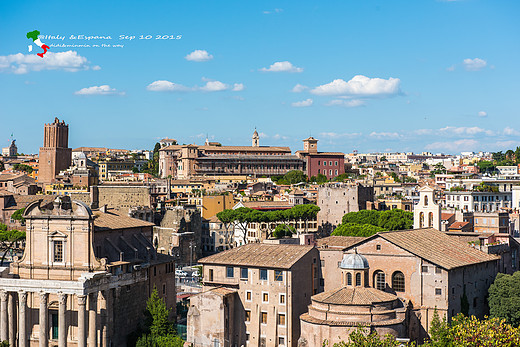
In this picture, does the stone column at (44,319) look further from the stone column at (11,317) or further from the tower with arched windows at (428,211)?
the tower with arched windows at (428,211)

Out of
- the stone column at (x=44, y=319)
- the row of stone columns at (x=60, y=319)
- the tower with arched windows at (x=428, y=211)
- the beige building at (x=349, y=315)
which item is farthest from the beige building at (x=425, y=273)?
the stone column at (x=44, y=319)

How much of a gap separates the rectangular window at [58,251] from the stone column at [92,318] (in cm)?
380

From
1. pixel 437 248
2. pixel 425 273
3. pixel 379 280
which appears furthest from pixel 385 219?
pixel 425 273

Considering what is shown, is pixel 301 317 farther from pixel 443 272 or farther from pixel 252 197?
pixel 252 197

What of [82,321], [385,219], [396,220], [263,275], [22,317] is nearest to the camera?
[82,321]

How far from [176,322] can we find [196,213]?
46885 millimetres

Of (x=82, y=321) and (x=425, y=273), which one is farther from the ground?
(x=425, y=273)

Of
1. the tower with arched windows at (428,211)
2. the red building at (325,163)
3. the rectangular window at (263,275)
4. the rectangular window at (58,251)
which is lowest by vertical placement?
the rectangular window at (263,275)

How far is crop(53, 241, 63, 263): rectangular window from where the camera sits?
46875 millimetres

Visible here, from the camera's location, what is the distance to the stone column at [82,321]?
43469 millimetres

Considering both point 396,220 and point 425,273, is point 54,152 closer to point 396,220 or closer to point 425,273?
point 396,220

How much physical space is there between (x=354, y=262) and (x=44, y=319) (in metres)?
17.8

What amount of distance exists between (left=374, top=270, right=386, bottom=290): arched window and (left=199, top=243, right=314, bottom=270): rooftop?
422 cm

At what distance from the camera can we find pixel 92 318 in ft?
147
